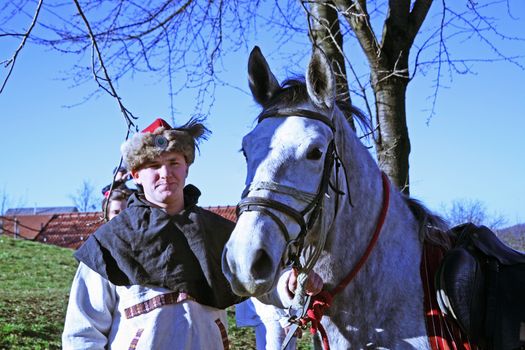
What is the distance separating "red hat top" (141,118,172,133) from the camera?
367cm

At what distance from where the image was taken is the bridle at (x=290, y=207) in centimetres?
264

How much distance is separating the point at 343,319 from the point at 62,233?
96.6ft

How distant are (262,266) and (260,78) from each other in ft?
3.69

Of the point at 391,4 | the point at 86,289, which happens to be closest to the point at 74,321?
the point at 86,289

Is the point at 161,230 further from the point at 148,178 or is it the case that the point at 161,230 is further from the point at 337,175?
the point at 337,175

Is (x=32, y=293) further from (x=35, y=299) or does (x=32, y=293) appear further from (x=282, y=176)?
(x=282, y=176)

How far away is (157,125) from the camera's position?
369cm

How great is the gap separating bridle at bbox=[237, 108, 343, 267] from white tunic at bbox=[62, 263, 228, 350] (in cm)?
84

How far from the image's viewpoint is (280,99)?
10.3ft

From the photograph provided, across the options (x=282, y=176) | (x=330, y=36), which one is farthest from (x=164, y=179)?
(x=330, y=36)

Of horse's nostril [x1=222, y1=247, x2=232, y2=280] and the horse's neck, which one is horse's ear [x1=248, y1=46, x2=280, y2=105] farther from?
horse's nostril [x1=222, y1=247, x2=232, y2=280]

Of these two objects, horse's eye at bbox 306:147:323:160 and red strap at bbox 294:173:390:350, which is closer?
horse's eye at bbox 306:147:323:160

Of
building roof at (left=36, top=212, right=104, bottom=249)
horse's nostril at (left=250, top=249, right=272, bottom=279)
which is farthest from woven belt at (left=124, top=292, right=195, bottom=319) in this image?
building roof at (left=36, top=212, right=104, bottom=249)

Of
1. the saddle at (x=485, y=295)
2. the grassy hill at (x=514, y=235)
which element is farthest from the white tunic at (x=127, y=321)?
the grassy hill at (x=514, y=235)
